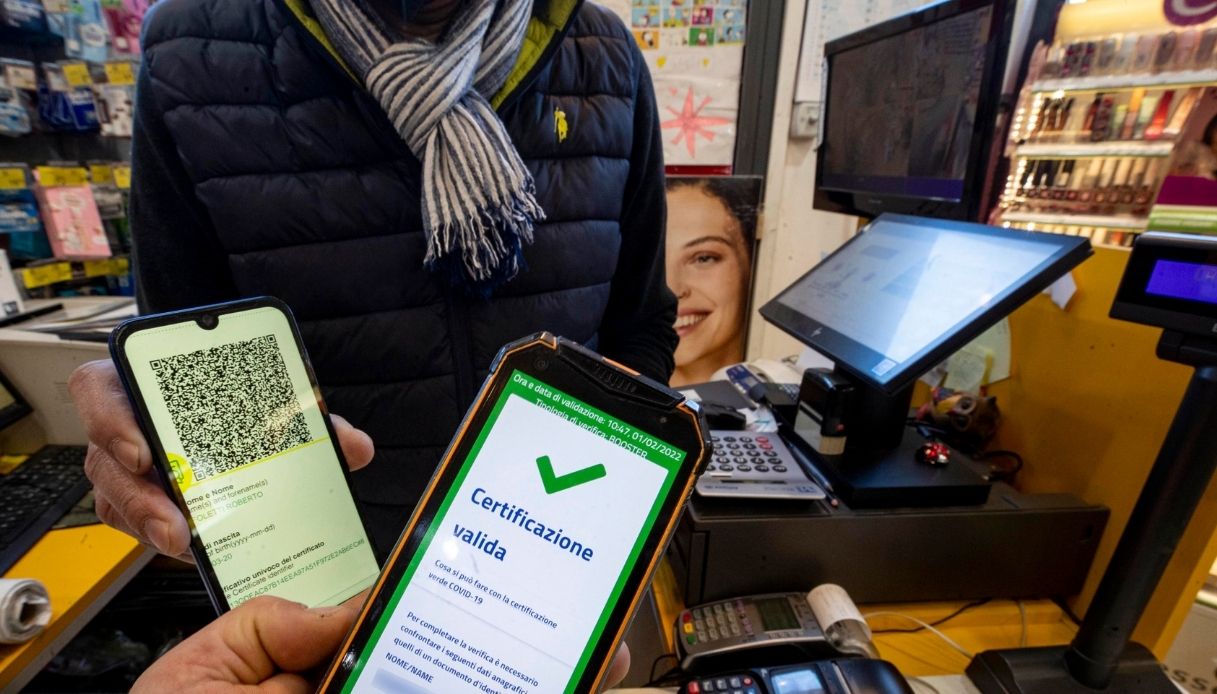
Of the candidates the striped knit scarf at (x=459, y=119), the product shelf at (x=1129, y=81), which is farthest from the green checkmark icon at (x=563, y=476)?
the product shelf at (x=1129, y=81)

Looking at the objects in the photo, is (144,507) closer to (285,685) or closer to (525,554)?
(285,685)

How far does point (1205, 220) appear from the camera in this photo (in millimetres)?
797

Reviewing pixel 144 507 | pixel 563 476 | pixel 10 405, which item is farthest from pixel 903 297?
pixel 10 405

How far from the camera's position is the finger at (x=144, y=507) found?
0.37 m

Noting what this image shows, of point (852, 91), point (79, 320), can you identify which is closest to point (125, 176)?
point (79, 320)

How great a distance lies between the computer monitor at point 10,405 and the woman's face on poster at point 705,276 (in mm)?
1534

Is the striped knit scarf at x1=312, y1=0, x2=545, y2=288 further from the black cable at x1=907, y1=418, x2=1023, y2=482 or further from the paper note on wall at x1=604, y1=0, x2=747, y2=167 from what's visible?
the paper note on wall at x1=604, y1=0, x2=747, y2=167

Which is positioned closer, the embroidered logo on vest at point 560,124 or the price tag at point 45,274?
the embroidered logo on vest at point 560,124

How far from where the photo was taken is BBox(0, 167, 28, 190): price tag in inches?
45.9

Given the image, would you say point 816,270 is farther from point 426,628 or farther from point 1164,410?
point 426,628

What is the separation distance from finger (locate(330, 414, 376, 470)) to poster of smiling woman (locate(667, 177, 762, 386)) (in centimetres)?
130

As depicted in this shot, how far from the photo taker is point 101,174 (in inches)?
52.5

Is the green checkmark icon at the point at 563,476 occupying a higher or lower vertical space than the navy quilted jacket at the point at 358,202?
lower

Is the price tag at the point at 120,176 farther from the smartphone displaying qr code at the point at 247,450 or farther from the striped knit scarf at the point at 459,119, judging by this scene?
the smartphone displaying qr code at the point at 247,450
